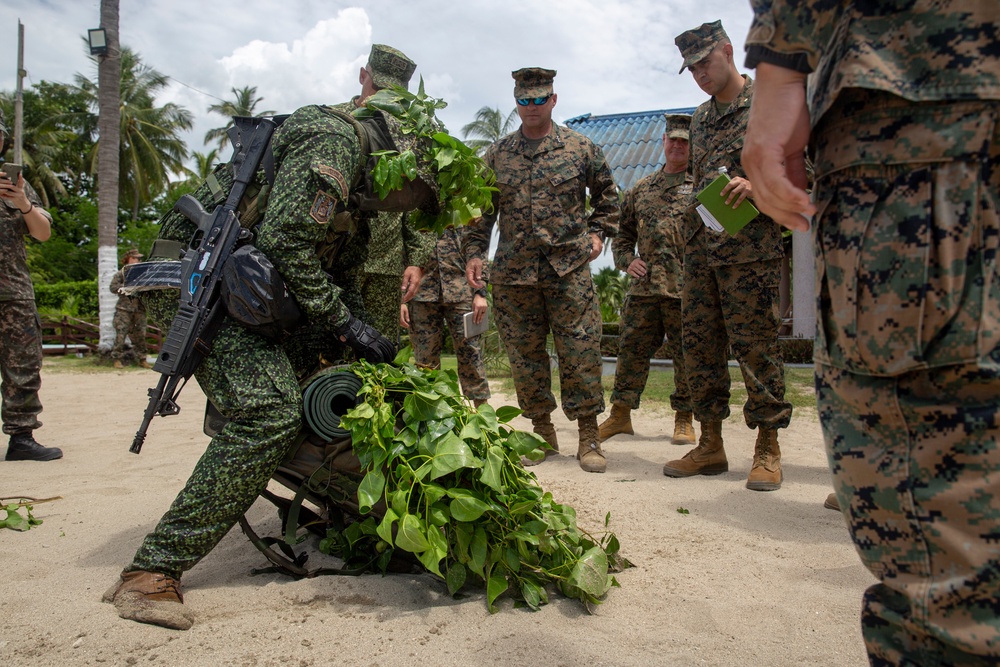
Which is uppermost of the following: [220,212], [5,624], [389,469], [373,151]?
[373,151]

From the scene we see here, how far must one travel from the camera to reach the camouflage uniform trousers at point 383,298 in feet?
15.2

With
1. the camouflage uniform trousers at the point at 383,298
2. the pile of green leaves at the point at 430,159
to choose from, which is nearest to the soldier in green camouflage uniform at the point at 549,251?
the camouflage uniform trousers at the point at 383,298

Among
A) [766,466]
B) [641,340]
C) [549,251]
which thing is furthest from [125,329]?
[766,466]

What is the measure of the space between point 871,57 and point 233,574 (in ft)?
8.78

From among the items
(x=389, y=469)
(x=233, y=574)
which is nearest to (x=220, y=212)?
(x=389, y=469)

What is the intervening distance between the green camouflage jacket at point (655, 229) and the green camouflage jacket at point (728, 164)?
142 cm

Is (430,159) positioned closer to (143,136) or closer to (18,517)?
(18,517)

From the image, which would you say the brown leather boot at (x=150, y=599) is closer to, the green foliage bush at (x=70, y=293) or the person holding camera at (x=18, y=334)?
the person holding camera at (x=18, y=334)

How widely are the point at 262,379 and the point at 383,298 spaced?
2240mm

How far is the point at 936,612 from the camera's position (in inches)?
48.6

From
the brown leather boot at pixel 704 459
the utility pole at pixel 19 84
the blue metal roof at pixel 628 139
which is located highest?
the utility pole at pixel 19 84

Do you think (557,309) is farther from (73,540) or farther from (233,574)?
(73,540)

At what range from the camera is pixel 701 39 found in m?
3.95

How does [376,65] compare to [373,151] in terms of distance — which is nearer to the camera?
[373,151]
